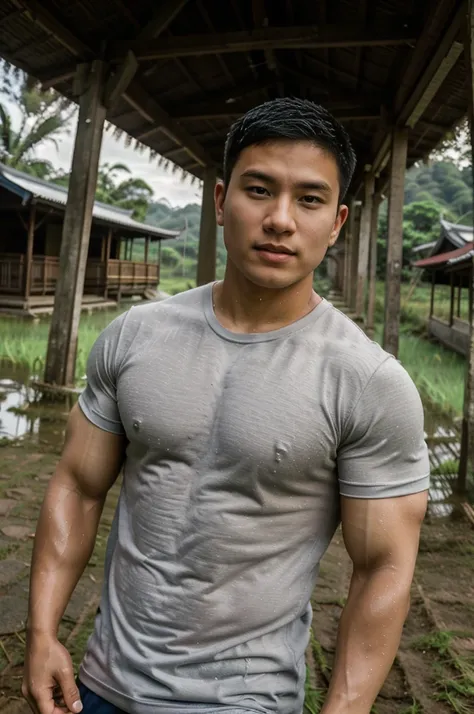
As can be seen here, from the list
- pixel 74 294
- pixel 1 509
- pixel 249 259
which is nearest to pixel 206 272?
pixel 74 294

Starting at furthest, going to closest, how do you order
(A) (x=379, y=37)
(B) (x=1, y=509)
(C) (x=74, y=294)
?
(C) (x=74, y=294) < (A) (x=379, y=37) < (B) (x=1, y=509)

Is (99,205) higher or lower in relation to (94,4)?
higher

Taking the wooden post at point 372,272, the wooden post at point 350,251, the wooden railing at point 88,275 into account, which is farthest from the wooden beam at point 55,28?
the wooden post at point 350,251

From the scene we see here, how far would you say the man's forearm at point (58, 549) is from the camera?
3.60ft

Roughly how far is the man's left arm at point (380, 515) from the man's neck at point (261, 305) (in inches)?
8.4

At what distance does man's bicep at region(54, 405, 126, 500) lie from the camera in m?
1.15

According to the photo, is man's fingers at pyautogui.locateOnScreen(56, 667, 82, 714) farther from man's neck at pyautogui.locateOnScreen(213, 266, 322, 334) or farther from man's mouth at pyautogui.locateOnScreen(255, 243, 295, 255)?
man's mouth at pyautogui.locateOnScreen(255, 243, 295, 255)

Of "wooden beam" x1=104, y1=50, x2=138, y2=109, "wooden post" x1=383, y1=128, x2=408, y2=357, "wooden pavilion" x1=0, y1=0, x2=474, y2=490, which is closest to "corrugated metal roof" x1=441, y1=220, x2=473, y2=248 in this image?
"wooden pavilion" x1=0, y1=0, x2=474, y2=490

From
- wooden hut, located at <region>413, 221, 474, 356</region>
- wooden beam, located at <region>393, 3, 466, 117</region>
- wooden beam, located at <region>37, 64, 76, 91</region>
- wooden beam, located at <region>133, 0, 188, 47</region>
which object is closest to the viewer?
wooden beam, located at <region>393, 3, 466, 117</region>

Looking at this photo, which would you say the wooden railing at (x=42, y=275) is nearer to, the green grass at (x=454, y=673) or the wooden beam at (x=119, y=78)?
the wooden beam at (x=119, y=78)

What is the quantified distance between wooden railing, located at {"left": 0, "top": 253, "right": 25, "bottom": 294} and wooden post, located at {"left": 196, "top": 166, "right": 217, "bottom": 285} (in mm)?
6257

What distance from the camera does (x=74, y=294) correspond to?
5.43 metres

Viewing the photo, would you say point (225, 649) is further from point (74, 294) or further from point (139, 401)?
point (74, 294)

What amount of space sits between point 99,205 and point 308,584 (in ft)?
67.8
